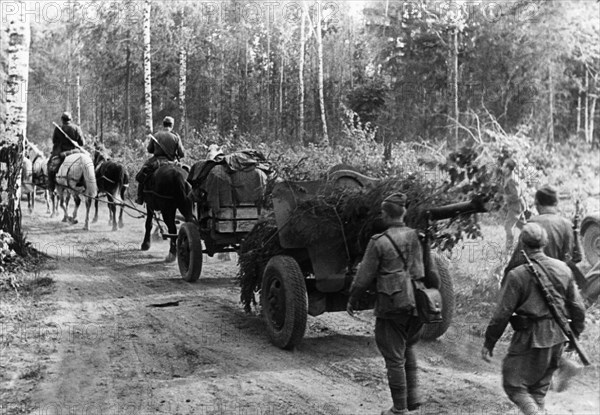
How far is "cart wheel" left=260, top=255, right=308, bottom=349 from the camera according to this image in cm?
704

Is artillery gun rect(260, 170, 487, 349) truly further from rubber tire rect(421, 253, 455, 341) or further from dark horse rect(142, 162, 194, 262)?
dark horse rect(142, 162, 194, 262)

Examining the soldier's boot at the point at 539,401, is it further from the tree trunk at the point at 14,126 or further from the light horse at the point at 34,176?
the light horse at the point at 34,176

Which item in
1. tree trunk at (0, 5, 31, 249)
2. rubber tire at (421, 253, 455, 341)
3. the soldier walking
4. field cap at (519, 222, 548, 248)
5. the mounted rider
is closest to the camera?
field cap at (519, 222, 548, 248)

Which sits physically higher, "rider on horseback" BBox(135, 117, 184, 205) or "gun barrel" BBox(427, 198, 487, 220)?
"rider on horseback" BBox(135, 117, 184, 205)

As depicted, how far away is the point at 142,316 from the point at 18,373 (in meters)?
2.28

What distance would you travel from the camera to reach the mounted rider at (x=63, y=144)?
18125 millimetres

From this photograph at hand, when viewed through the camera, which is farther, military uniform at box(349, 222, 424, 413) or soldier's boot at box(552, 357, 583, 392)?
military uniform at box(349, 222, 424, 413)

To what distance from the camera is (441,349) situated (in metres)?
7.31

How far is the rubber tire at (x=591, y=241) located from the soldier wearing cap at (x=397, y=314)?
6504mm

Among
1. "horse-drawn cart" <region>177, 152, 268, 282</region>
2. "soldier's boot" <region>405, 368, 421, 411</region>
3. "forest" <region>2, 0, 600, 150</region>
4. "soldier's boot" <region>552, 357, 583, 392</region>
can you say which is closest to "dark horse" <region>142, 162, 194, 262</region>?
"horse-drawn cart" <region>177, 152, 268, 282</region>

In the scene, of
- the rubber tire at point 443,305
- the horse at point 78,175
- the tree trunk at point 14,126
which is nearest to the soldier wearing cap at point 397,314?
the rubber tire at point 443,305

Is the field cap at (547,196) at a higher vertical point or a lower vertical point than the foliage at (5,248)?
higher

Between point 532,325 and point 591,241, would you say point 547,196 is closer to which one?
point 532,325

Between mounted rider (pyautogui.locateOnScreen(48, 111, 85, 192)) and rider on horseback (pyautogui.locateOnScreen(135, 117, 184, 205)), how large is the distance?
534cm
